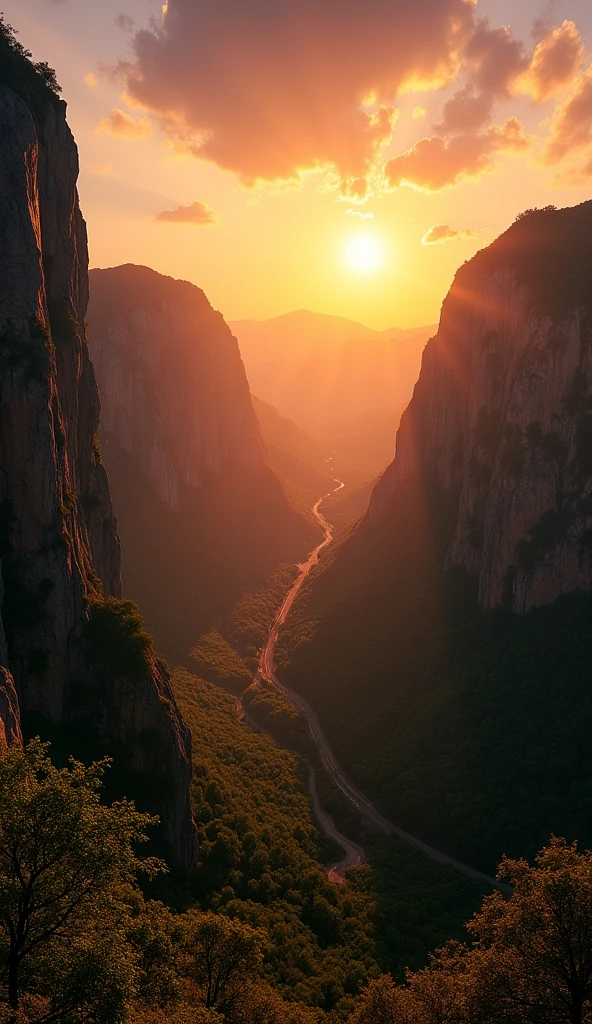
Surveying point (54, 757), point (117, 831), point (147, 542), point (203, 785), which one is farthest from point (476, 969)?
point (147, 542)

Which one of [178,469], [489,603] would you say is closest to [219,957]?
[489,603]

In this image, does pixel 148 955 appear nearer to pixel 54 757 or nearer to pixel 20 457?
pixel 54 757

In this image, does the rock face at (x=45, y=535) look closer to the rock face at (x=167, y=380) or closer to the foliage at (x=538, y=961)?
the foliage at (x=538, y=961)

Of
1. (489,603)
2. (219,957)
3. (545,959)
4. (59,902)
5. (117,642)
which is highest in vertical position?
(489,603)

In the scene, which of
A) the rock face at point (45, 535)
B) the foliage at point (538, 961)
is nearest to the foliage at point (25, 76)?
the rock face at point (45, 535)

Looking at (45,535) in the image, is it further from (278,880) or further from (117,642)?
(278,880)

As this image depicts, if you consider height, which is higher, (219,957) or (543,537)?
(543,537)
